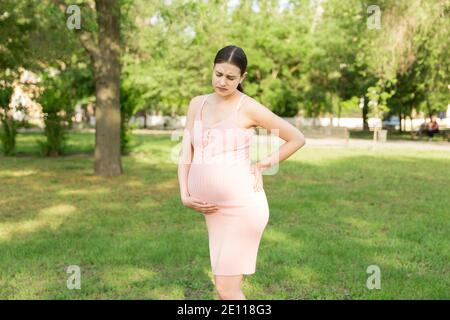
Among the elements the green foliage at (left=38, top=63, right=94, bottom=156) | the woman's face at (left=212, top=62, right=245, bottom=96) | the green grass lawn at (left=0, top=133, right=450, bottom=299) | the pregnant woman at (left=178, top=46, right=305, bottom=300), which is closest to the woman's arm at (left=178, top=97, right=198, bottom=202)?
the pregnant woman at (left=178, top=46, right=305, bottom=300)

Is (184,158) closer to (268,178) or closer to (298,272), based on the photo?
(298,272)

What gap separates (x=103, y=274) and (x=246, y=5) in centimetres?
3548

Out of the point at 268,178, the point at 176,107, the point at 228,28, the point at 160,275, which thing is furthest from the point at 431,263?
the point at 176,107

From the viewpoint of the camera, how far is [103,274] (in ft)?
19.7

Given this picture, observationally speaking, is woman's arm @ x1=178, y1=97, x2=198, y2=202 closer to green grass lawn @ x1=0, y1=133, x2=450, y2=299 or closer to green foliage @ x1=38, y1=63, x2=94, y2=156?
green grass lawn @ x1=0, y1=133, x2=450, y2=299

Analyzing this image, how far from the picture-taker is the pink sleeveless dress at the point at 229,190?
342cm

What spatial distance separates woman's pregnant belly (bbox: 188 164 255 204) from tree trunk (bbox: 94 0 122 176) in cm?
1133

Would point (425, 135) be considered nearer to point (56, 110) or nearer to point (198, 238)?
point (56, 110)

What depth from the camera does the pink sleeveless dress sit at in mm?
3420

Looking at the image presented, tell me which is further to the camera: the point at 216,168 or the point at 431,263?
the point at 431,263

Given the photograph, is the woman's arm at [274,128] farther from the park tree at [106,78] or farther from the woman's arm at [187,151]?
the park tree at [106,78]

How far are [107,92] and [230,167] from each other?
11508mm

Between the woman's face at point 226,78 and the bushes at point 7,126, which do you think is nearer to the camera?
the woman's face at point 226,78

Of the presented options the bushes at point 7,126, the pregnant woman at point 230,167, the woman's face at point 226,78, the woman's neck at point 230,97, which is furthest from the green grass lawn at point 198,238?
the bushes at point 7,126
